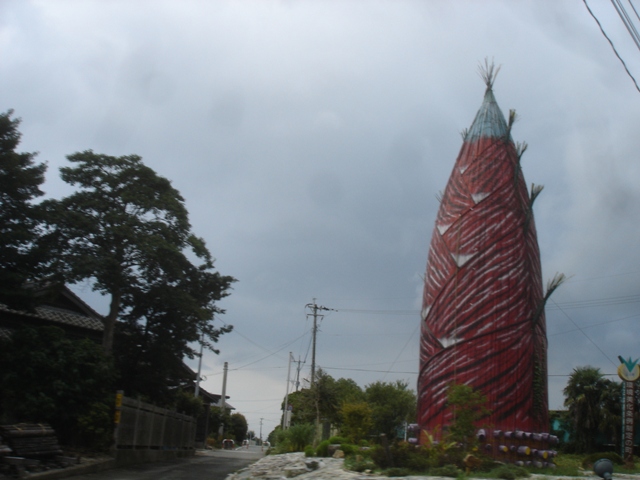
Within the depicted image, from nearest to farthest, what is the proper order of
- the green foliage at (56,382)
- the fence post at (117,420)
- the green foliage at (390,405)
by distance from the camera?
1. the green foliage at (56,382)
2. the fence post at (117,420)
3. the green foliage at (390,405)

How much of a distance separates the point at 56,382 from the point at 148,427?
614cm

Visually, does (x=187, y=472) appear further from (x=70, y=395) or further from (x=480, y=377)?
(x=480, y=377)

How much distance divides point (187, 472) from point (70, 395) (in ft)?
14.4

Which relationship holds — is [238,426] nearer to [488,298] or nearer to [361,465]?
[488,298]

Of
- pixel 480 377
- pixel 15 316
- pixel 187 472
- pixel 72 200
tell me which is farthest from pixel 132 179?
pixel 480 377

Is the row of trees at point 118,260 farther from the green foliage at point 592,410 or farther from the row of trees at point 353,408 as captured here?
the green foliage at point 592,410

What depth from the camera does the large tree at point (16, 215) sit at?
19547mm

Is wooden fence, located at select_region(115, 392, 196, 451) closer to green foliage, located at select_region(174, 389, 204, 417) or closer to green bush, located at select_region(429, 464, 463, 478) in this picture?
green foliage, located at select_region(174, 389, 204, 417)

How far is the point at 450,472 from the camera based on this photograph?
43.5ft

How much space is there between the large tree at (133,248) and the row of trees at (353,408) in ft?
21.2

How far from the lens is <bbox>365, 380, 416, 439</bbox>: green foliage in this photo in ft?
147

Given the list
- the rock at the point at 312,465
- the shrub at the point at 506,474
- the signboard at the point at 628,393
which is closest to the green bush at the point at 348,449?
the rock at the point at 312,465

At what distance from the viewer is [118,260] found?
23.2 metres

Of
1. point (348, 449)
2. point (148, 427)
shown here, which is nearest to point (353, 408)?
point (348, 449)
